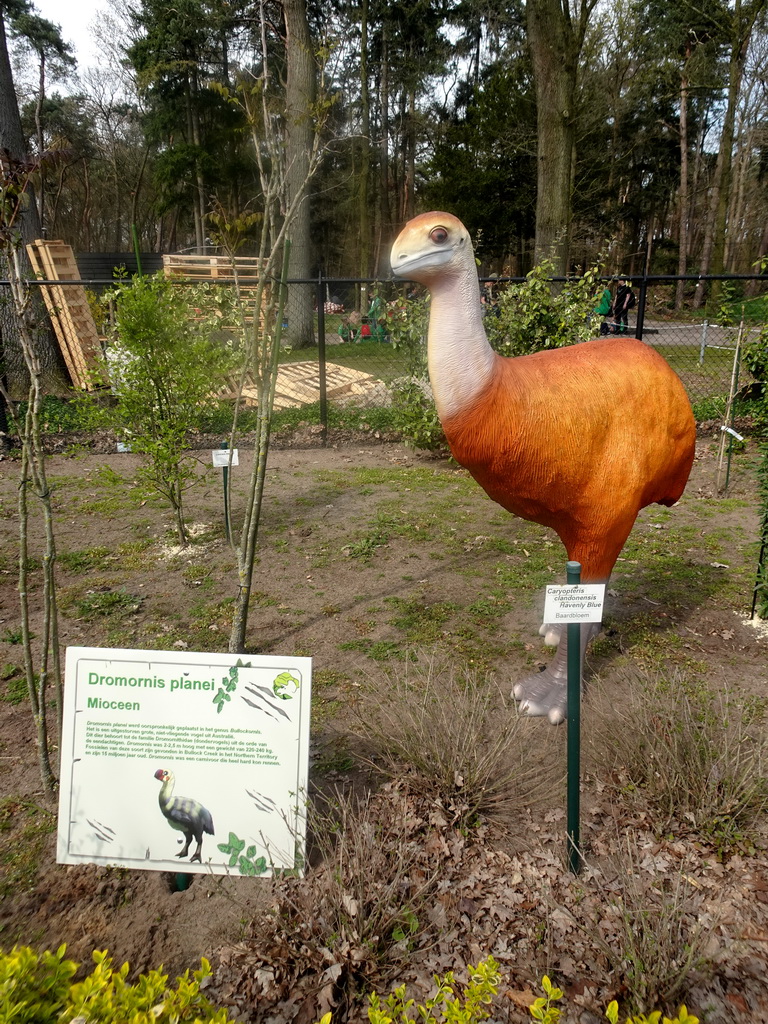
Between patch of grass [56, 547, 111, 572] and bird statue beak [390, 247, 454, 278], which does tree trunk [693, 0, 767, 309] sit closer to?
patch of grass [56, 547, 111, 572]

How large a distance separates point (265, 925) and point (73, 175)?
→ 37.0 m

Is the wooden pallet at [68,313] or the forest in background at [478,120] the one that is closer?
the wooden pallet at [68,313]

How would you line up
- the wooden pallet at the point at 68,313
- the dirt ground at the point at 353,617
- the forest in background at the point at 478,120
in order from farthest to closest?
the forest in background at the point at 478,120 → the wooden pallet at the point at 68,313 → the dirt ground at the point at 353,617

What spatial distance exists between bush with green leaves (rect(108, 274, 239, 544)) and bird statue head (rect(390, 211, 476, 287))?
7.83 ft

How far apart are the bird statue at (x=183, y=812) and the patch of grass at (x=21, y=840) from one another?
0.54 meters

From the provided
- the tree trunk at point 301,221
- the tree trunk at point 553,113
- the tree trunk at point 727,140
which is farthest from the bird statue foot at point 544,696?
the tree trunk at point 727,140

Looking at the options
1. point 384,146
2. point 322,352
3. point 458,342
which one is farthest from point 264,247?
point 384,146

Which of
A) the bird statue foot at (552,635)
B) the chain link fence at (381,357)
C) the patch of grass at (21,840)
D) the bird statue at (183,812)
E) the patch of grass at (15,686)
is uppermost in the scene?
the chain link fence at (381,357)

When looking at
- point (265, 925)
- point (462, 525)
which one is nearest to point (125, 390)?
point (462, 525)

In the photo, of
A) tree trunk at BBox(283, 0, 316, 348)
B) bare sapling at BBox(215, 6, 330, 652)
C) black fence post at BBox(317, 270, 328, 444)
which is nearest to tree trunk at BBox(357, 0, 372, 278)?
tree trunk at BBox(283, 0, 316, 348)

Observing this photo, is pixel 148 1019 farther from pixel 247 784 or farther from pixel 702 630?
pixel 702 630

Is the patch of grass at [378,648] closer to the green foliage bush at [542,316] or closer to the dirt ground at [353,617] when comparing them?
the dirt ground at [353,617]

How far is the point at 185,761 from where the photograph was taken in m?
1.90

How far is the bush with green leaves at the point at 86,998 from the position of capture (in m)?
1.11
